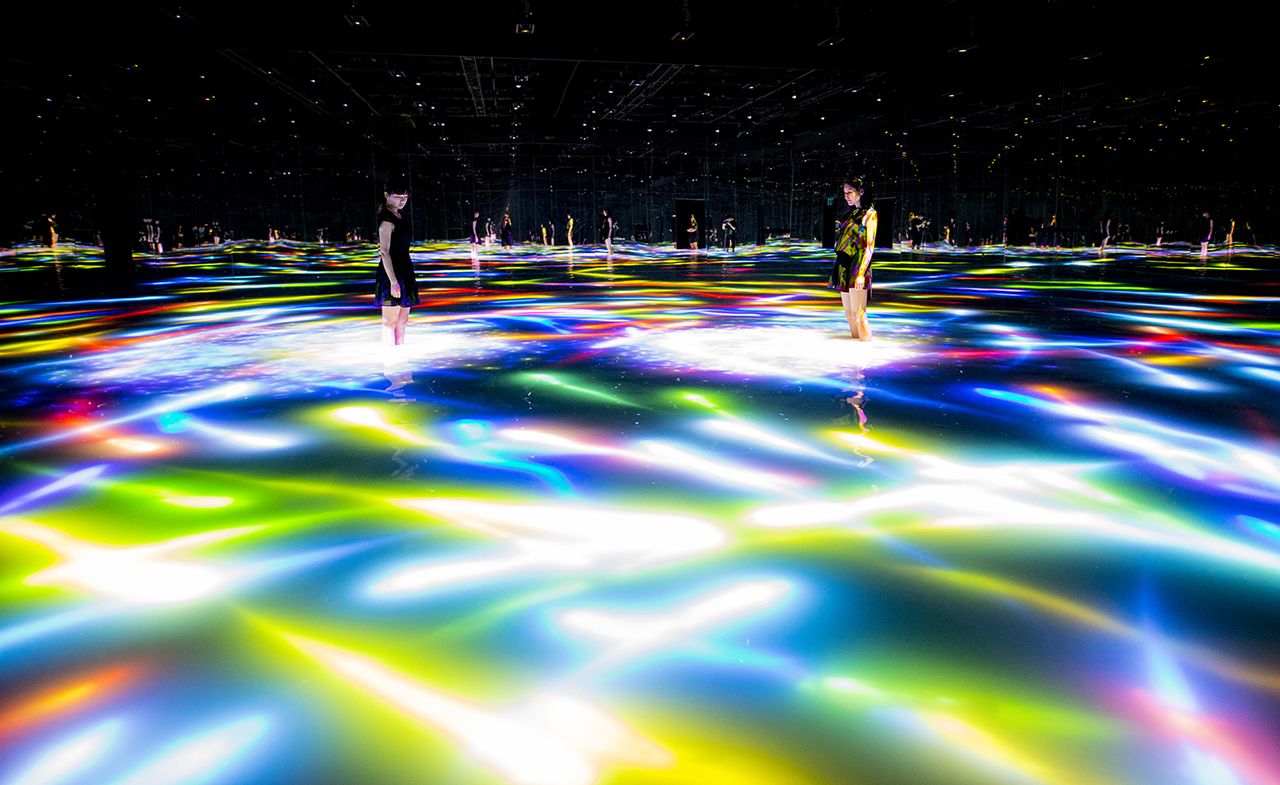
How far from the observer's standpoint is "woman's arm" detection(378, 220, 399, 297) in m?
5.83

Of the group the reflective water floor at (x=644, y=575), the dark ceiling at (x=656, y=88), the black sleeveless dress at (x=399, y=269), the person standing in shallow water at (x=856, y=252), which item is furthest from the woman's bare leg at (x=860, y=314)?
the dark ceiling at (x=656, y=88)

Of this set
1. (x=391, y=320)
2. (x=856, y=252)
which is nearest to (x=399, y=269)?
(x=391, y=320)

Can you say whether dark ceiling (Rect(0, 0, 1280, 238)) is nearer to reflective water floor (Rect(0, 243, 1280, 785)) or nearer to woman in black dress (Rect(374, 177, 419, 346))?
woman in black dress (Rect(374, 177, 419, 346))

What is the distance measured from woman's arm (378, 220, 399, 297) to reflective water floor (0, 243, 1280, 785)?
2.85 ft

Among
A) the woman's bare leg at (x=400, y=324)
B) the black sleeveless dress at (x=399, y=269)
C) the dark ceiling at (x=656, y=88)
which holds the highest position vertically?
the dark ceiling at (x=656, y=88)

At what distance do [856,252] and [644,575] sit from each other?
191 inches

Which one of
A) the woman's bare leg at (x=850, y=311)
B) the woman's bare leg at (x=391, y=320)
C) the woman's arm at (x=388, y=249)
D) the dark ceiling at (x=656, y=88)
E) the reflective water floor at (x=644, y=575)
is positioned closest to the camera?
the reflective water floor at (x=644, y=575)

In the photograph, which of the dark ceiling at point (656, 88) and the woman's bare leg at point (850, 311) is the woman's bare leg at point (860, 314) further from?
the dark ceiling at point (656, 88)

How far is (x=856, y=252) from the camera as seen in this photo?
6434 mm

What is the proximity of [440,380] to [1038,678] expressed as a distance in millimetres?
4102

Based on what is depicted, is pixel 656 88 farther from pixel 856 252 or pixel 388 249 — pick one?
pixel 388 249

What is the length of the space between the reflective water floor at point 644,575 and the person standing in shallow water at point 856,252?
139cm

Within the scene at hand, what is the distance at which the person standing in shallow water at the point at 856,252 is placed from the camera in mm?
6332

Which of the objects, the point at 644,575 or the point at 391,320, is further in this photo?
the point at 391,320
